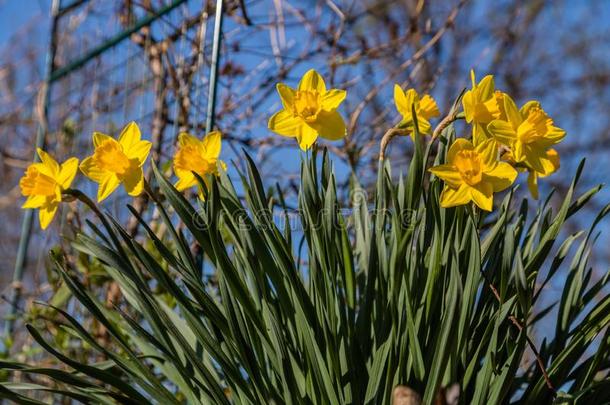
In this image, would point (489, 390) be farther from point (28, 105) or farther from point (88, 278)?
point (28, 105)

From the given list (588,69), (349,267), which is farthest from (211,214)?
(588,69)

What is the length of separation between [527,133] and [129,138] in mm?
539

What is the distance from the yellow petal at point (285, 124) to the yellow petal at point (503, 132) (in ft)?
0.82

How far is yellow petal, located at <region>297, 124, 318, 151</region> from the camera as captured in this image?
104cm

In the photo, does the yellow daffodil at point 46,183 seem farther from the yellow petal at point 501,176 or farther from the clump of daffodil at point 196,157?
the yellow petal at point 501,176

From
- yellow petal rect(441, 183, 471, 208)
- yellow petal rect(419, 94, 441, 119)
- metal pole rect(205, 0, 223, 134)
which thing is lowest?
yellow petal rect(441, 183, 471, 208)

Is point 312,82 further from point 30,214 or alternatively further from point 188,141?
point 30,214

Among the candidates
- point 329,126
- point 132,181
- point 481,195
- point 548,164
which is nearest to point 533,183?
point 548,164

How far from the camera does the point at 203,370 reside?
38.4 inches

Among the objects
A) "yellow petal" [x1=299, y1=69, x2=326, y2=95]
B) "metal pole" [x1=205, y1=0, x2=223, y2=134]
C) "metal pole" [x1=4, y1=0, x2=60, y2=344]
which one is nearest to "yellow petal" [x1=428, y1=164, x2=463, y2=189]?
"yellow petal" [x1=299, y1=69, x2=326, y2=95]

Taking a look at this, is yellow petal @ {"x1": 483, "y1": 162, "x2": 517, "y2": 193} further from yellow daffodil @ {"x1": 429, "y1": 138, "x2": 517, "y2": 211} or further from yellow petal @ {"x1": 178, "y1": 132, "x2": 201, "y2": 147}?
yellow petal @ {"x1": 178, "y1": 132, "x2": 201, "y2": 147}

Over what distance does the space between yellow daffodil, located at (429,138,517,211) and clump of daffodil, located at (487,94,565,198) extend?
3 cm

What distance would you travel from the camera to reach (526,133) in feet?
3.25

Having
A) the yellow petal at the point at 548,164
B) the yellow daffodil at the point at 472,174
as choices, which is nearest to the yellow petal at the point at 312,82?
the yellow daffodil at the point at 472,174
